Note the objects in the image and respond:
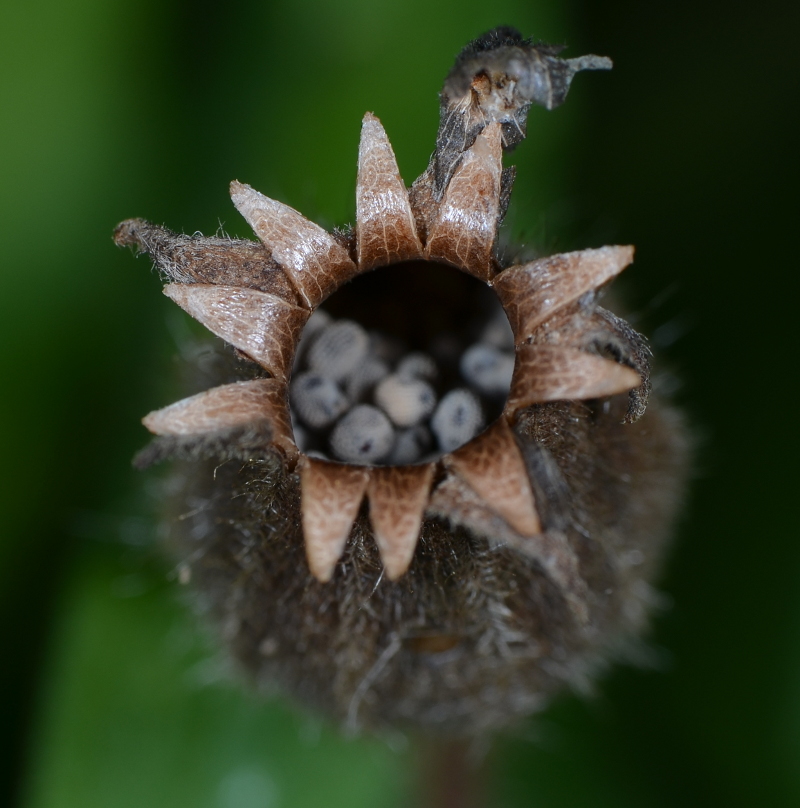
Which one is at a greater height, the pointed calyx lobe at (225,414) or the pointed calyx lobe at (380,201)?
the pointed calyx lobe at (380,201)

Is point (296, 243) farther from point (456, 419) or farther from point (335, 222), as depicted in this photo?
point (335, 222)

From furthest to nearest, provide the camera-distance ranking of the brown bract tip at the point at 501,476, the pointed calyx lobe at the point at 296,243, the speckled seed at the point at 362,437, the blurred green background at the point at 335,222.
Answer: the blurred green background at the point at 335,222 < the speckled seed at the point at 362,437 < the pointed calyx lobe at the point at 296,243 < the brown bract tip at the point at 501,476

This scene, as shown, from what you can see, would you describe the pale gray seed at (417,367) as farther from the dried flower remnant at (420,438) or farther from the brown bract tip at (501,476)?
the brown bract tip at (501,476)

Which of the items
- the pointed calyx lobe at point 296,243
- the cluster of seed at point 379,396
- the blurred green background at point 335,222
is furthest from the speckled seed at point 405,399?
the blurred green background at point 335,222

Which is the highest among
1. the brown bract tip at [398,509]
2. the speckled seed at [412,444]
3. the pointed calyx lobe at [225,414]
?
the speckled seed at [412,444]

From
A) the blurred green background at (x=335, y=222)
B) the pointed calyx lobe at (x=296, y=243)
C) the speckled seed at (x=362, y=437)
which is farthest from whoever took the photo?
the blurred green background at (x=335, y=222)

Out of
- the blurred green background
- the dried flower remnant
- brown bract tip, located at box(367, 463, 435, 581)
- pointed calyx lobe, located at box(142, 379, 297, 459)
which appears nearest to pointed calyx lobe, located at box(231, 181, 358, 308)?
the dried flower remnant

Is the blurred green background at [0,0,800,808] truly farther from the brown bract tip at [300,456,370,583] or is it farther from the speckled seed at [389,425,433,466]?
the brown bract tip at [300,456,370,583]

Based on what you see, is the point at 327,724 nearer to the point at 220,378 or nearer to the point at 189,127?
the point at 220,378

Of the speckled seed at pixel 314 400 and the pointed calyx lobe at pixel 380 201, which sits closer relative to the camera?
the pointed calyx lobe at pixel 380 201

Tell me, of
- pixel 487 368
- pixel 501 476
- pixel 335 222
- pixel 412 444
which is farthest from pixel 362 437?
pixel 335 222
